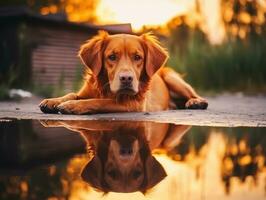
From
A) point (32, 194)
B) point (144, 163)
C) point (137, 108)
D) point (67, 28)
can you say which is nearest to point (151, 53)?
point (137, 108)

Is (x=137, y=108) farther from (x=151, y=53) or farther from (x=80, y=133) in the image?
(x=80, y=133)

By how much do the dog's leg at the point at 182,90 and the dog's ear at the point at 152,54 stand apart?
1151 millimetres

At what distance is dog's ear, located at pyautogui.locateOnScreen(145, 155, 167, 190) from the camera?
214 cm

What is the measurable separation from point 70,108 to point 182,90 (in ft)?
7.76

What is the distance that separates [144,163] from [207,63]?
12.4 meters

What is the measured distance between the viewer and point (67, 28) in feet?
58.6

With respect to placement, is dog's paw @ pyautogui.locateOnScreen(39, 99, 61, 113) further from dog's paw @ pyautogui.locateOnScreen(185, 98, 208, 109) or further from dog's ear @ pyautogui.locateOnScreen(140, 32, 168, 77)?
dog's paw @ pyautogui.locateOnScreen(185, 98, 208, 109)

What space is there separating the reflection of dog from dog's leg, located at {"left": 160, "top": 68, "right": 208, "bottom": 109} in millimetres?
2430

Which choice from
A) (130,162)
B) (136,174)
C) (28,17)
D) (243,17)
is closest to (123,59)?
(130,162)

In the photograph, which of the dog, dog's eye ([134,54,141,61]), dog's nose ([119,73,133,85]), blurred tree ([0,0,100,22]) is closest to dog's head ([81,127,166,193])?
dog's nose ([119,73,133,85])

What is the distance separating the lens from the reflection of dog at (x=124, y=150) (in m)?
2.13

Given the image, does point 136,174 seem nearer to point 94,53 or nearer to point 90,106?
point 90,106

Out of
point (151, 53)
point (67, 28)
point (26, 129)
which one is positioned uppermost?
point (67, 28)

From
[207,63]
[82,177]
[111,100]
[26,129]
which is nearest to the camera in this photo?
[82,177]
